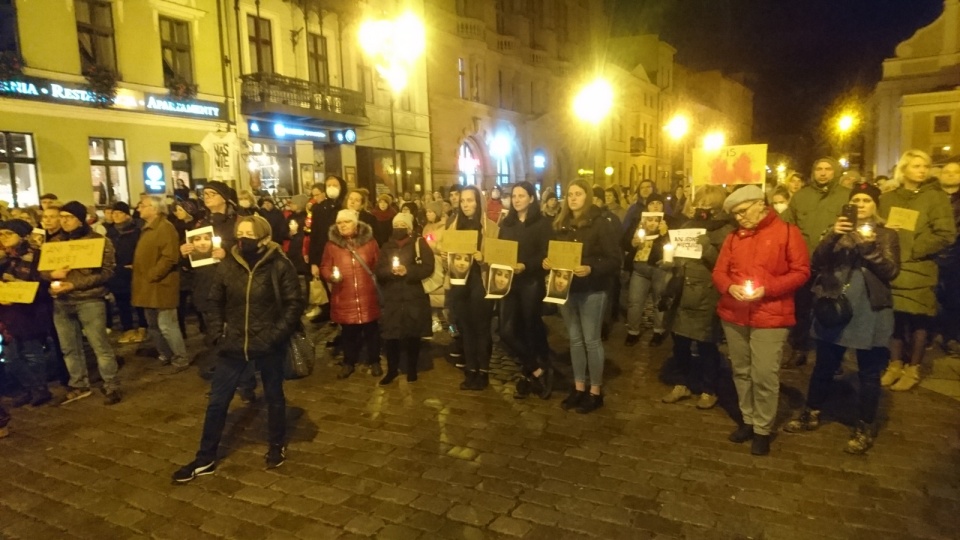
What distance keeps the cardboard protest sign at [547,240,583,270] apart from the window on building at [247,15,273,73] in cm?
1732

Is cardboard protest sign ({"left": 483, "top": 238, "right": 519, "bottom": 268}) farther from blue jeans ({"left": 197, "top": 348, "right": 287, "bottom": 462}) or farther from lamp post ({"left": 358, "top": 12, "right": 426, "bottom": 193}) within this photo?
lamp post ({"left": 358, "top": 12, "right": 426, "bottom": 193})

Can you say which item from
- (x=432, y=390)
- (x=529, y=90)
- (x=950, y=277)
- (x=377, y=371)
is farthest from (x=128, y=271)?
(x=529, y=90)

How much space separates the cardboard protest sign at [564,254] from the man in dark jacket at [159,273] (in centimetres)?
456

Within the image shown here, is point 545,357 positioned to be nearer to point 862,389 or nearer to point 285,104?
point 862,389

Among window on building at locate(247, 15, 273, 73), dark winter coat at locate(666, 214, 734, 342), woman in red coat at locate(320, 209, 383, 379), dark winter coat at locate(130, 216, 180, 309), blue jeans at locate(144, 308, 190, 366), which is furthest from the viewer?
window on building at locate(247, 15, 273, 73)

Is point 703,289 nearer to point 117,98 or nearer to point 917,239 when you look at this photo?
point 917,239

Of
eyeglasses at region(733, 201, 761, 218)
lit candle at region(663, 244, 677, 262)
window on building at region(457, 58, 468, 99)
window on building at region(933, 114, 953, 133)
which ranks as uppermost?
window on building at region(457, 58, 468, 99)

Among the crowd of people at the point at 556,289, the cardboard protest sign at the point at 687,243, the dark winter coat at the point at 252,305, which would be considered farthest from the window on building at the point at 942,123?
the dark winter coat at the point at 252,305

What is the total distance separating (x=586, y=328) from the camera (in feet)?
18.0

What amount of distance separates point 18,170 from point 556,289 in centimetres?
1435

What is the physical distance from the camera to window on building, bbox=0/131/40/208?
1377 cm

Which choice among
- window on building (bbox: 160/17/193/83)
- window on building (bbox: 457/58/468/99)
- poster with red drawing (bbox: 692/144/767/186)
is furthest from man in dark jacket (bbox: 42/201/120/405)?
window on building (bbox: 457/58/468/99)

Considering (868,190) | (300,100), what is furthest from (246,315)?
(300,100)

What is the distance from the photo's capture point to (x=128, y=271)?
854cm
